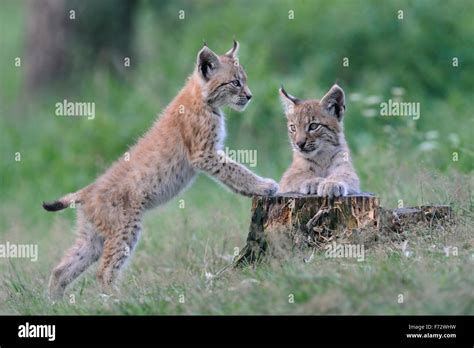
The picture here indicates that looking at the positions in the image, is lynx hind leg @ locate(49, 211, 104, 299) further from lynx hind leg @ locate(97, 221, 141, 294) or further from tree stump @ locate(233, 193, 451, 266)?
tree stump @ locate(233, 193, 451, 266)

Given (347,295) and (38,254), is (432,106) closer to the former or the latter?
(38,254)

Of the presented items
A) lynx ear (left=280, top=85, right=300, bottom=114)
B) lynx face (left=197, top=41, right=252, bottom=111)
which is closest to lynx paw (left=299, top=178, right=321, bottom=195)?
lynx ear (left=280, top=85, right=300, bottom=114)

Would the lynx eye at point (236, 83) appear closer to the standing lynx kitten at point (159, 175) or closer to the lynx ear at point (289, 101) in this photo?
the standing lynx kitten at point (159, 175)

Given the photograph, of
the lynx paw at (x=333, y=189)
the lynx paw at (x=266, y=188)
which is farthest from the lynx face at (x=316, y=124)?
the lynx paw at (x=333, y=189)

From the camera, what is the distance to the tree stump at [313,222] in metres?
8.17

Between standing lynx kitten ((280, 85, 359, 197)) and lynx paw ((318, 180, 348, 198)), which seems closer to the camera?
lynx paw ((318, 180, 348, 198))

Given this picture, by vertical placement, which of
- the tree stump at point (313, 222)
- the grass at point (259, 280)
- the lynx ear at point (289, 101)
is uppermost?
the lynx ear at point (289, 101)

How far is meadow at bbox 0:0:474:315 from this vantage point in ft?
23.7

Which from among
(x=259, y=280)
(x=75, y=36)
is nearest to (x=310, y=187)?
(x=259, y=280)

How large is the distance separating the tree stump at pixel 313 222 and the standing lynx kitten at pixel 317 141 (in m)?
0.69

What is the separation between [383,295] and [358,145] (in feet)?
23.9

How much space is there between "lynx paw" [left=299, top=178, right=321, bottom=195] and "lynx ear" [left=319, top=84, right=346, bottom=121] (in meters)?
0.83

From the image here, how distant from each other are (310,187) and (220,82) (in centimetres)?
162
